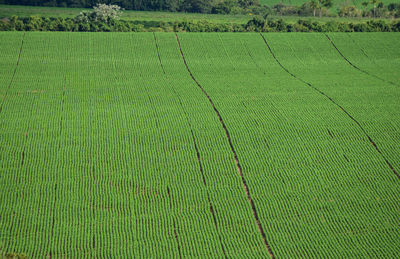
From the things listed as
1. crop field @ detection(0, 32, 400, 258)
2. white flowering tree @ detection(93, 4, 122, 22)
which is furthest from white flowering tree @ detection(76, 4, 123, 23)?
crop field @ detection(0, 32, 400, 258)

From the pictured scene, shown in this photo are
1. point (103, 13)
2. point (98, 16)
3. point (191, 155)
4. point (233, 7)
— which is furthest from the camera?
point (233, 7)

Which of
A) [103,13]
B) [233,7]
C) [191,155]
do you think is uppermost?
[103,13]

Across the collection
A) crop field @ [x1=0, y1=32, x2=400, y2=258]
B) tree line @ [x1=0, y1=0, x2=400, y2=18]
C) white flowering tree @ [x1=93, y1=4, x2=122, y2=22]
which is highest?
white flowering tree @ [x1=93, y1=4, x2=122, y2=22]

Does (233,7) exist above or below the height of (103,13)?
below

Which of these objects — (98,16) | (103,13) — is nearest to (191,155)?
(98,16)

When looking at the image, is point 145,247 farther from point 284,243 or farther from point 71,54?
point 71,54

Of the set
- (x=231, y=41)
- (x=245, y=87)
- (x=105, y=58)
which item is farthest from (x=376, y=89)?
(x=105, y=58)

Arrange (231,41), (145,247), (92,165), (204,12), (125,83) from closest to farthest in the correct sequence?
(145,247) < (92,165) < (125,83) < (231,41) < (204,12)

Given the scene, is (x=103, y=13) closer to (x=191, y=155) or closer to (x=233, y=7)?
(x=233, y=7)

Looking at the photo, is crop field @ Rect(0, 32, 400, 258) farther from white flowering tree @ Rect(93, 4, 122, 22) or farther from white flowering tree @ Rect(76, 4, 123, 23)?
white flowering tree @ Rect(93, 4, 122, 22)
